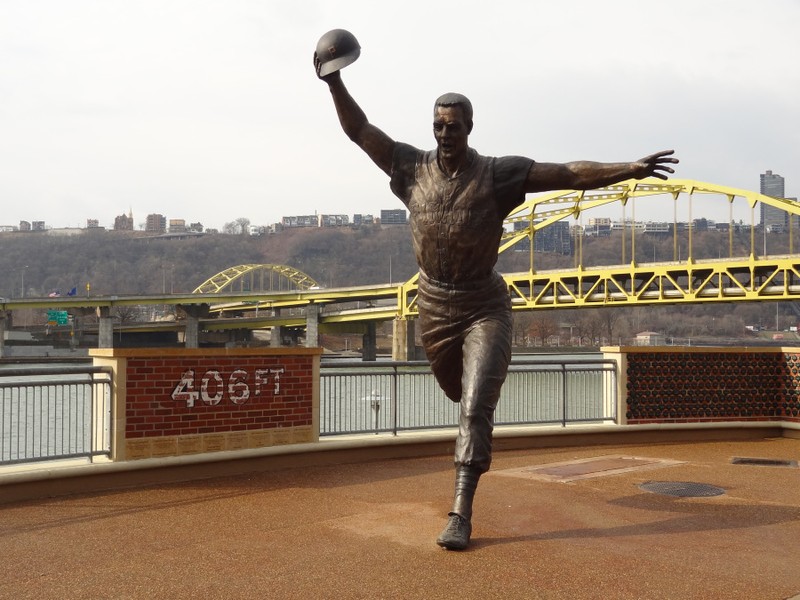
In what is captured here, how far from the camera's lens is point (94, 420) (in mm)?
7676

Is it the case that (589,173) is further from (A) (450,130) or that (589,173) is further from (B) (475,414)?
(B) (475,414)

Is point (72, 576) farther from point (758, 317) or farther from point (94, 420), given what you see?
point (758, 317)

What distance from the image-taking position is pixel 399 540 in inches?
207

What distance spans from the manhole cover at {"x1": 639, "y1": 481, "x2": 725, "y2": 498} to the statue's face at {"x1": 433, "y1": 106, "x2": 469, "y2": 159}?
3.38 m

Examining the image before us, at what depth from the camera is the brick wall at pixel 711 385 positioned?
11.2 meters

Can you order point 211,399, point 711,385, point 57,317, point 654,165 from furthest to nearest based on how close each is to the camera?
1. point 57,317
2. point 711,385
3. point 211,399
4. point 654,165

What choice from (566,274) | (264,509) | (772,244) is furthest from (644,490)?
(772,244)

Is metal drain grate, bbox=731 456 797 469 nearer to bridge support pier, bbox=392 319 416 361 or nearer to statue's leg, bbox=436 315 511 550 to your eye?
statue's leg, bbox=436 315 511 550

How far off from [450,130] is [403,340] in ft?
180

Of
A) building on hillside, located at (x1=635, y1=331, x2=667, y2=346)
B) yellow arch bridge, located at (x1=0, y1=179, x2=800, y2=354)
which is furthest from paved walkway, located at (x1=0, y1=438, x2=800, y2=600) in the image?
building on hillside, located at (x1=635, y1=331, x2=667, y2=346)

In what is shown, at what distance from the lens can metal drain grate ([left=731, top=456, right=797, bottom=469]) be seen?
893 centimetres

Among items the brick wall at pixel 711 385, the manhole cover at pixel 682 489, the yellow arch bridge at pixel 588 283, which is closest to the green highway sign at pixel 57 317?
the yellow arch bridge at pixel 588 283

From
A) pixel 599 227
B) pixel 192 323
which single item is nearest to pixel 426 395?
pixel 192 323

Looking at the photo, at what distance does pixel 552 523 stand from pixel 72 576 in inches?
117
